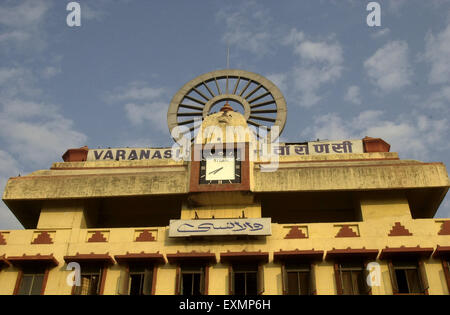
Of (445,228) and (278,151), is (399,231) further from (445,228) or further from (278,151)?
(278,151)

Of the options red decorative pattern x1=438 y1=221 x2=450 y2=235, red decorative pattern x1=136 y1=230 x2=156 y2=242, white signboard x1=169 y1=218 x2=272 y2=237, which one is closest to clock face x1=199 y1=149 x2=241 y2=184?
white signboard x1=169 y1=218 x2=272 y2=237

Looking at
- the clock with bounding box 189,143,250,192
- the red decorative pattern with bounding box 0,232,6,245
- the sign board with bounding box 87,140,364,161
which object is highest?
the sign board with bounding box 87,140,364,161

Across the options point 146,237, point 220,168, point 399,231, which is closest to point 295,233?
point 399,231

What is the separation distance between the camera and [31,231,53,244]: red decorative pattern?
26312 millimetres

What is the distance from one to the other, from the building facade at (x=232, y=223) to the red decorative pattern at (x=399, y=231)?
0.16 ft

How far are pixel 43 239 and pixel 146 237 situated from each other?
17.0 feet

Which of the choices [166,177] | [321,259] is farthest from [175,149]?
[321,259]

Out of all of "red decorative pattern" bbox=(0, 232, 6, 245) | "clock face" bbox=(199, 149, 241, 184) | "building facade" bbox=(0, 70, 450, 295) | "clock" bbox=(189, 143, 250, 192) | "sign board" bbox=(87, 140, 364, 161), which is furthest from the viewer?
"sign board" bbox=(87, 140, 364, 161)

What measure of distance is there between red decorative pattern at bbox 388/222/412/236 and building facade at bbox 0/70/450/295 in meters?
0.05

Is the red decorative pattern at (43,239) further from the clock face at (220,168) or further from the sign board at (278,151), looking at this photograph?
the clock face at (220,168)

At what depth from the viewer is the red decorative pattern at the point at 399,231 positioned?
25.2 metres

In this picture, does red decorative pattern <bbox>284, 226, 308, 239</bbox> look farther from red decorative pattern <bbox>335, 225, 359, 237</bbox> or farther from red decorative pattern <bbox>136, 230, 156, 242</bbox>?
red decorative pattern <bbox>136, 230, 156, 242</bbox>

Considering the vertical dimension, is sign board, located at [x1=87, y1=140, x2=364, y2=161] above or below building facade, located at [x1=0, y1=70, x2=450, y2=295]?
above
